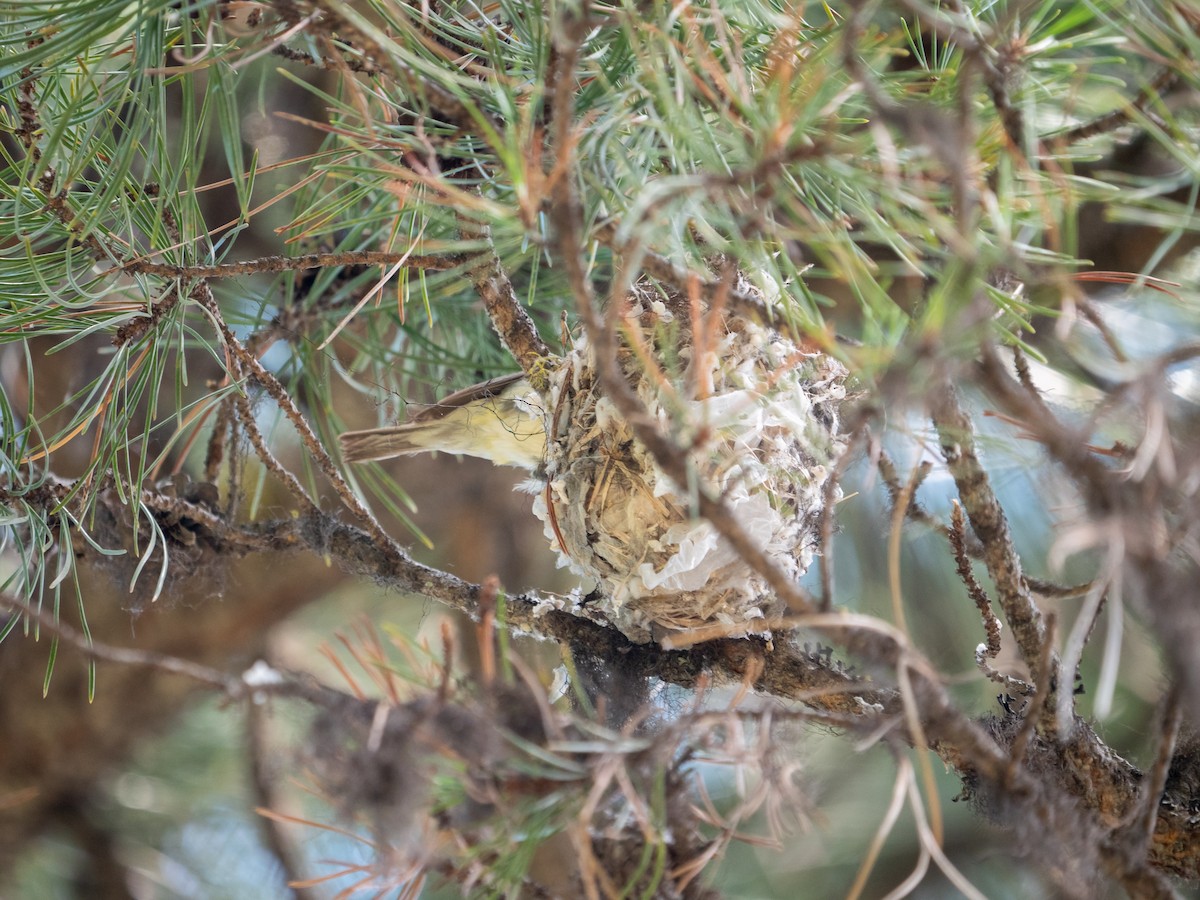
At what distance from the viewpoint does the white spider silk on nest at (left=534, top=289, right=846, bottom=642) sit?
1.43 meters

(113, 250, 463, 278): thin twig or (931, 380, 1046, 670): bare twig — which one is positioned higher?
(113, 250, 463, 278): thin twig

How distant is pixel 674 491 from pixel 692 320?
0.59m

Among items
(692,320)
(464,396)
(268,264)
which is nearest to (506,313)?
→ (268,264)

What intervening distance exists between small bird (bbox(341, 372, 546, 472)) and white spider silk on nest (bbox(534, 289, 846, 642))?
A: 0.25 m

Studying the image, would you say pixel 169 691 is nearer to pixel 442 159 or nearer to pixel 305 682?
pixel 442 159

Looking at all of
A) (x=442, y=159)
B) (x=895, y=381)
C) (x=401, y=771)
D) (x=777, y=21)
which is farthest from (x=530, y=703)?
(x=442, y=159)

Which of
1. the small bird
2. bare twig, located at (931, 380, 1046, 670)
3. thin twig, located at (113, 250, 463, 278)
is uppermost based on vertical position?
thin twig, located at (113, 250, 463, 278)

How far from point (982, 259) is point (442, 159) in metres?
0.99

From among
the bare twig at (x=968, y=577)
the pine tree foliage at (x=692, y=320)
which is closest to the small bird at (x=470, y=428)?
the pine tree foliage at (x=692, y=320)

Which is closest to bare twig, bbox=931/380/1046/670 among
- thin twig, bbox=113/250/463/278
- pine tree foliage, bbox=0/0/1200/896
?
pine tree foliage, bbox=0/0/1200/896

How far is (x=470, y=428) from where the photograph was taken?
217cm

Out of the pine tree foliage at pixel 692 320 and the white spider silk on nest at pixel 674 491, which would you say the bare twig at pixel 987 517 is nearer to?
the pine tree foliage at pixel 692 320

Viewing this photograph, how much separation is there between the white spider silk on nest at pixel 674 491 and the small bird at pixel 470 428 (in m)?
0.25

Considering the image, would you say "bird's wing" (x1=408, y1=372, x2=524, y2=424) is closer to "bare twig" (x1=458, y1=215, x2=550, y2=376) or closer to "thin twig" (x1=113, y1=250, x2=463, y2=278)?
"bare twig" (x1=458, y1=215, x2=550, y2=376)
